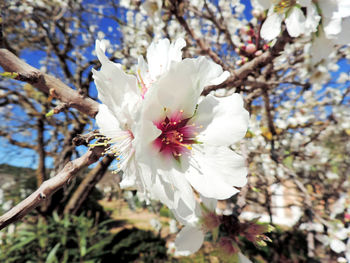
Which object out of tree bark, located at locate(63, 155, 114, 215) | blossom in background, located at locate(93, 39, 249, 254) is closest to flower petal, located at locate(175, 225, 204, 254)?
blossom in background, located at locate(93, 39, 249, 254)

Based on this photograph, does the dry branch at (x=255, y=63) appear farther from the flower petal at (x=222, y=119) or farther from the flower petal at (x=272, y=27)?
the flower petal at (x=222, y=119)

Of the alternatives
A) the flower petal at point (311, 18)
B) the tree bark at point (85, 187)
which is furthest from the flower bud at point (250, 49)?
the tree bark at point (85, 187)

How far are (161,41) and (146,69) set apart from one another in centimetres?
10

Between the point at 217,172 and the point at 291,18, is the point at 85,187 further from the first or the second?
the point at 291,18

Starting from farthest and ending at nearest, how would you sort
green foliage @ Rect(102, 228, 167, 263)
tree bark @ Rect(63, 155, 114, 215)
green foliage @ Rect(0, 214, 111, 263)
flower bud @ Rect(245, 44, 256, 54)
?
green foliage @ Rect(102, 228, 167, 263)
tree bark @ Rect(63, 155, 114, 215)
green foliage @ Rect(0, 214, 111, 263)
flower bud @ Rect(245, 44, 256, 54)

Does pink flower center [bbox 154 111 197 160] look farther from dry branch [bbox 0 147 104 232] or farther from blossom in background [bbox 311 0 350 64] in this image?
blossom in background [bbox 311 0 350 64]

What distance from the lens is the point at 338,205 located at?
2.79 metres

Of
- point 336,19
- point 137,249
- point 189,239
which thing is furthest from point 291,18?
point 137,249

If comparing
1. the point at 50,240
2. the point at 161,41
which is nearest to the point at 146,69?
the point at 161,41

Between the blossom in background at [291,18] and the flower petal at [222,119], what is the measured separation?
512 mm

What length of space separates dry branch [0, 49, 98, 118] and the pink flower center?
213 millimetres

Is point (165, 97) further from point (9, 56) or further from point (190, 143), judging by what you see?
point (9, 56)

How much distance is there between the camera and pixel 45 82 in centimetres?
53

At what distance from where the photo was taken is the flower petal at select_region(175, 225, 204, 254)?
0.74 m
